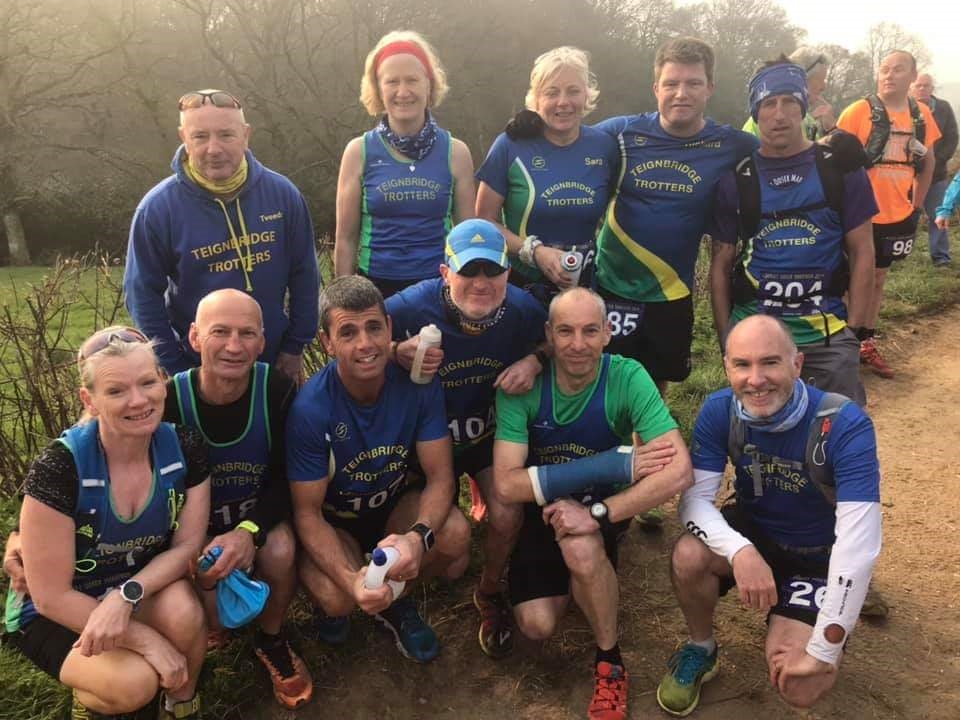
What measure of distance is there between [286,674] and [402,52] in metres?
3.40

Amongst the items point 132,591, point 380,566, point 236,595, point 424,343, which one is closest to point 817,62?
point 424,343

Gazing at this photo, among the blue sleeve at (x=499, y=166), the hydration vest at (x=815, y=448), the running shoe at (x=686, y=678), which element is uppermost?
the blue sleeve at (x=499, y=166)

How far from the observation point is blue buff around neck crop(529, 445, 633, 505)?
3.34 m

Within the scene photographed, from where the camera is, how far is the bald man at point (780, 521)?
2.82m

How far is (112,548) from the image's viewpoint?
280cm

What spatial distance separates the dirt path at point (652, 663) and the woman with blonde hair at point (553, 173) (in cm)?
194

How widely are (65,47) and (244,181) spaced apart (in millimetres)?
21002

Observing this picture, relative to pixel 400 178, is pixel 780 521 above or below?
below

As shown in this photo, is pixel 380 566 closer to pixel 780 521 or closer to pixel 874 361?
pixel 780 521

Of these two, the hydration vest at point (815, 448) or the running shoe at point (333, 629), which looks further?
the running shoe at point (333, 629)

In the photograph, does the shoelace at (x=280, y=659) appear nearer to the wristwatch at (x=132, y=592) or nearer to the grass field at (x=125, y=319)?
the grass field at (x=125, y=319)

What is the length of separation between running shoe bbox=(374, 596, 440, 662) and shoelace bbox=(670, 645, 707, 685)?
1.20 meters

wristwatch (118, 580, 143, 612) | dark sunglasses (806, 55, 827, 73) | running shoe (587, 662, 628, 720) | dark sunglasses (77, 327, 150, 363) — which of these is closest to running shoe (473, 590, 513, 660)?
running shoe (587, 662, 628, 720)

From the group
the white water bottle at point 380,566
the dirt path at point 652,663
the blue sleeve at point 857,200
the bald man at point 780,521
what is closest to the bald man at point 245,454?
the dirt path at point 652,663
